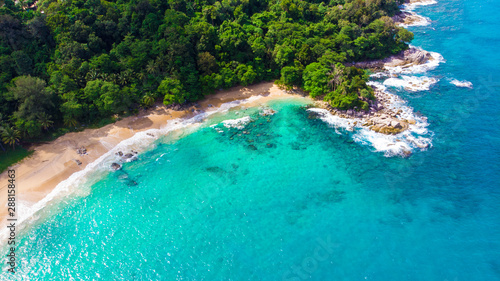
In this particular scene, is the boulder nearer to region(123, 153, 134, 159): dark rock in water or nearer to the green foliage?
region(123, 153, 134, 159): dark rock in water

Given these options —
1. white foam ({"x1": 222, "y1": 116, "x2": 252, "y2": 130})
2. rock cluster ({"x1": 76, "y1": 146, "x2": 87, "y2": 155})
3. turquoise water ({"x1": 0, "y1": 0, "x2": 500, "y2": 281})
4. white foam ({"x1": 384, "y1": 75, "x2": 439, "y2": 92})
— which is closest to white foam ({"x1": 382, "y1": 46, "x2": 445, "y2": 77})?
white foam ({"x1": 384, "y1": 75, "x2": 439, "y2": 92})

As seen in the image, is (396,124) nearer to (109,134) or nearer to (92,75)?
(109,134)

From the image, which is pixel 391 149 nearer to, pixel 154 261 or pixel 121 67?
pixel 154 261

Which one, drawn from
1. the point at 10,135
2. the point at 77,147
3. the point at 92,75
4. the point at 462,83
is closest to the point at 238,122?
the point at 77,147

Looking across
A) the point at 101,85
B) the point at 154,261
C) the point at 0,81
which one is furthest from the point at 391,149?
the point at 0,81

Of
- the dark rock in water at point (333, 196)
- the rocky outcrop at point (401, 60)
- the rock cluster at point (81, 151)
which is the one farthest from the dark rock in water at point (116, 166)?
the rocky outcrop at point (401, 60)

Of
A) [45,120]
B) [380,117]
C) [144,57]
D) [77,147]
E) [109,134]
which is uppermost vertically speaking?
[144,57]

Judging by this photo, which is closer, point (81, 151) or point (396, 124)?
point (81, 151)
